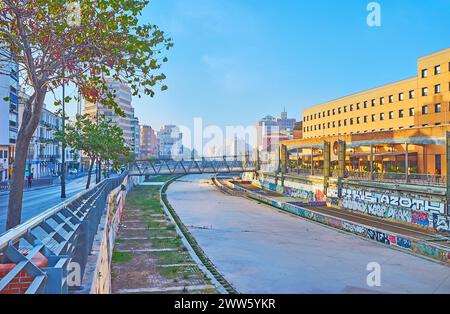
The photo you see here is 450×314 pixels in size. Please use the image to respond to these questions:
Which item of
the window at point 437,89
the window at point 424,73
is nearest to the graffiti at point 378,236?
the window at point 437,89

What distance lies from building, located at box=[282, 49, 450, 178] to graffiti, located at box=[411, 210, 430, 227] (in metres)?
3.54

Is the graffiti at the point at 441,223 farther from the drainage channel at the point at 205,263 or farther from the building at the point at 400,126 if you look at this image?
the drainage channel at the point at 205,263

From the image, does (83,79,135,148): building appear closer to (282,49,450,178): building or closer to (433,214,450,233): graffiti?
(282,49,450,178): building

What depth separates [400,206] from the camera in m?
39.0

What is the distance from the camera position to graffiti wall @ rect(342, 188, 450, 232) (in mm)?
33812

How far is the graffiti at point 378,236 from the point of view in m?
30.2

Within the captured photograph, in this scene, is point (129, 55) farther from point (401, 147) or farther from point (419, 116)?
point (419, 116)

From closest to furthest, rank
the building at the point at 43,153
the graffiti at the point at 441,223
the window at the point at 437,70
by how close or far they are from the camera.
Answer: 1. the graffiti at the point at 441,223
2. the window at the point at 437,70
3. the building at the point at 43,153

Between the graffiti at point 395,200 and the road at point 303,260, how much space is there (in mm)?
8072

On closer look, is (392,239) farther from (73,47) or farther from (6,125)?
(6,125)

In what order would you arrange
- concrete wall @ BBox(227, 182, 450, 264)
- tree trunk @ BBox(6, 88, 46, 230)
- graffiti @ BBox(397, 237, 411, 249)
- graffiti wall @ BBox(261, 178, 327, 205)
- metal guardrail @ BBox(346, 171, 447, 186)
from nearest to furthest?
tree trunk @ BBox(6, 88, 46, 230) < concrete wall @ BBox(227, 182, 450, 264) < graffiti @ BBox(397, 237, 411, 249) < metal guardrail @ BBox(346, 171, 447, 186) < graffiti wall @ BBox(261, 178, 327, 205)

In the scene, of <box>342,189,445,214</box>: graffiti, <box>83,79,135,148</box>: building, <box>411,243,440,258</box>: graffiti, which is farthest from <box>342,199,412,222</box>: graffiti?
<box>83,79,135,148</box>: building

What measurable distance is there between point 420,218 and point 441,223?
8.50 feet

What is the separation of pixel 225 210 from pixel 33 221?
47373 millimetres
